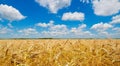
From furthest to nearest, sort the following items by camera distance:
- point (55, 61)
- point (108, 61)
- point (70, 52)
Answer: point (70, 52) → point (108, 61) → point (55, 61)

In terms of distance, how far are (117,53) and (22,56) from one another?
1953 millimetres

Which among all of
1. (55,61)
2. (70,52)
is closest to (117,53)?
(70,52)

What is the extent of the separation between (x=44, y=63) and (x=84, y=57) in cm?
73

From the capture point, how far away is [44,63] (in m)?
3.25

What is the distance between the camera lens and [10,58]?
3.11 m

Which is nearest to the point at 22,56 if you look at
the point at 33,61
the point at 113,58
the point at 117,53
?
the point at 33,61

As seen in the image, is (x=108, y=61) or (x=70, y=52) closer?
(x=108, y=61)

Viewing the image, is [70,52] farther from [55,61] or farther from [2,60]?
[2,60]

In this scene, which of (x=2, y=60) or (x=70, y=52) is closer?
(x=2, y=60)

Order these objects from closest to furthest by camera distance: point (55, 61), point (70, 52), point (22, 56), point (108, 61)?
point (55, 61) < point (22, 56) < point (108, 61) < point (70, 52)

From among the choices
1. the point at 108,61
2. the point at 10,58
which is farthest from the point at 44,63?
the point at 108,61

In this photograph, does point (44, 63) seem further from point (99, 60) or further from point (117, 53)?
point (117, 53)

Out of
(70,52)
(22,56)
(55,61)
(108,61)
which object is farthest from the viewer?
(70,52)

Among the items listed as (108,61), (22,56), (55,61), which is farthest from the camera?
(108,61)
